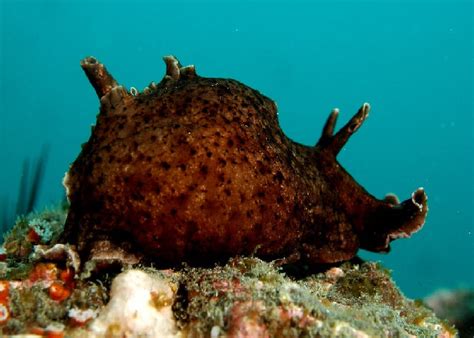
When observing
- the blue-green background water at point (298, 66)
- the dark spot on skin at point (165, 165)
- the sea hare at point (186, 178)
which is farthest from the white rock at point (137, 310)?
the blue-green background water at point (298, 66)

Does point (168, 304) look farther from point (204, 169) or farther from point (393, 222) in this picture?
point (393, 222)

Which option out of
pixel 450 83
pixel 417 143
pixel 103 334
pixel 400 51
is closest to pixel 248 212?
pixel 103 334

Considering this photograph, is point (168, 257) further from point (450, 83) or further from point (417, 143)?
point (450, 83)

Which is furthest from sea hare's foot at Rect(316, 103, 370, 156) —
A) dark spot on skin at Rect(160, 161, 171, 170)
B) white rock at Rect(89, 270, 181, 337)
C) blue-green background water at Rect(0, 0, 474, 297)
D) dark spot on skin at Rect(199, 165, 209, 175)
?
blue-green background water at Rect(0, 0, 474, 297)

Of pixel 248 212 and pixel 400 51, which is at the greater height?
pixel 400 51

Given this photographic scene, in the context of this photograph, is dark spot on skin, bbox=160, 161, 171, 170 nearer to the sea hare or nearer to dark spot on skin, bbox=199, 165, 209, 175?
the sea hare

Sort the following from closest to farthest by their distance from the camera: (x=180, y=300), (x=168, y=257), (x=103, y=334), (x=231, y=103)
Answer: (x=103, y=334) → (x=180, y=300) → (x=168, y=257) → (x=231, y=103)
